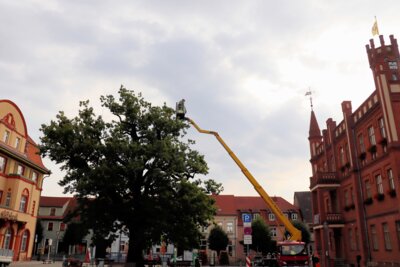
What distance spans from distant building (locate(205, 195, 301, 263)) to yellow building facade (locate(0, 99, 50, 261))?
34913mm

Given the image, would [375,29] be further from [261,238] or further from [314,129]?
[261,238]

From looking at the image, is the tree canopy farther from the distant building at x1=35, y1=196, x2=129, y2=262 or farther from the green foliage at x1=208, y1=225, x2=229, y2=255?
the distant building at x1=35, y1=196, x2=129, y2=262

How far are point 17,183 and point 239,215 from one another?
152ft

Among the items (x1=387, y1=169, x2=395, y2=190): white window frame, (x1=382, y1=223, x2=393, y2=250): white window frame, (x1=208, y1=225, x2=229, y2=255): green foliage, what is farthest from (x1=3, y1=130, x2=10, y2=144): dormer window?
(x1=382, y1=223, x2=393, y2=250): white window frame

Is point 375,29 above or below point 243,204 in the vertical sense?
above

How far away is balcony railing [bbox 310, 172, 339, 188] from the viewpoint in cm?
3769

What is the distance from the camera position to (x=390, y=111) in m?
27.0

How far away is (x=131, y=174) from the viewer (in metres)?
27.1

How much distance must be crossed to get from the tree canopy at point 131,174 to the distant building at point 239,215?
4226cm

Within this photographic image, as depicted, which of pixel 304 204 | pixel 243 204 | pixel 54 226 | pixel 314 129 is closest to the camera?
pixel 314 129

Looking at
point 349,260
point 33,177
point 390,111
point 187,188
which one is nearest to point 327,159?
point 349,260

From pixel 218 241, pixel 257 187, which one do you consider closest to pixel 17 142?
pixel 257 187

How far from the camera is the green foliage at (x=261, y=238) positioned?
5816 cm

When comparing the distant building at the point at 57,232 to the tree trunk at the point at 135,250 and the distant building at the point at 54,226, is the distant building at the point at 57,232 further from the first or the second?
the tree trunk at the point at 135,250
